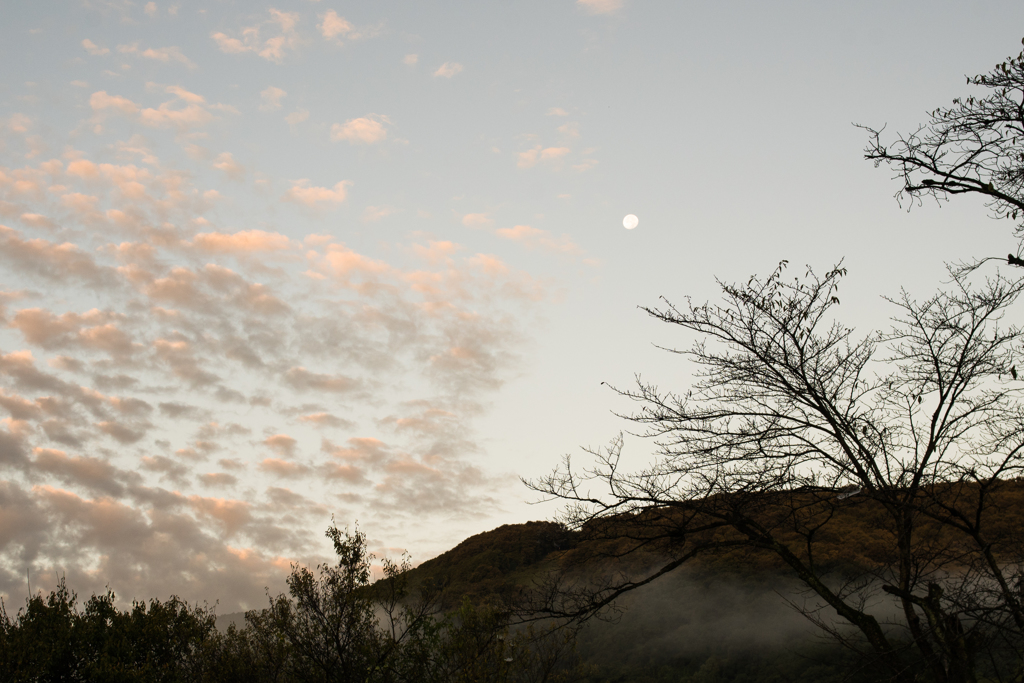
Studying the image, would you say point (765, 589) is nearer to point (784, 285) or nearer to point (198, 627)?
point (198, 627)

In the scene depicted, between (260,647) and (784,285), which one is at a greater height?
(784,285)

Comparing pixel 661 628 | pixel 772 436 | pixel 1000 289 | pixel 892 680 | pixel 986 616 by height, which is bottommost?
pixel 661 628

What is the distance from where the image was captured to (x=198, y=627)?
3403 cm

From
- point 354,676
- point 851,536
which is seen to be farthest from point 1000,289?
point 851,536

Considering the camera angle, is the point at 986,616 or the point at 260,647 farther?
the point at 260,647

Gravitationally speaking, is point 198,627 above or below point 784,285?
below

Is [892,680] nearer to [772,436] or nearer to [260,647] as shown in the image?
[772,436]

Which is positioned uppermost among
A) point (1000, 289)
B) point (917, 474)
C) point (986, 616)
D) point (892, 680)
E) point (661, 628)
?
point (1000, 289)

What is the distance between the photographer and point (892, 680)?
782 centimetres

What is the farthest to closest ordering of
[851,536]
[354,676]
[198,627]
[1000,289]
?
[198,627] < [851,536] < [354,676] < [1000,289]

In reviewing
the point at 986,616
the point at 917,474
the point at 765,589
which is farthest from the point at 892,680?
the point at 765,589

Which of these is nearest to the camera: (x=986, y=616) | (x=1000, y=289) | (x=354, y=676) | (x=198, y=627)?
(x=986, y=616)

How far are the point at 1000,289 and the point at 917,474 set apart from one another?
320 cm

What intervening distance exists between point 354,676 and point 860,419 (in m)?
20.7
